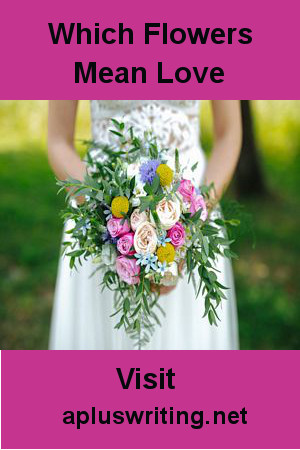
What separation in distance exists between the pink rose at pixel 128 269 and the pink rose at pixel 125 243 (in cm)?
3

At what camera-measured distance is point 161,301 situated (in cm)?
230

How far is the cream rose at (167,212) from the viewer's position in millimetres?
1625

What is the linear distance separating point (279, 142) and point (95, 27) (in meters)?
5.87

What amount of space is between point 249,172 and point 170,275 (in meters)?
4.17

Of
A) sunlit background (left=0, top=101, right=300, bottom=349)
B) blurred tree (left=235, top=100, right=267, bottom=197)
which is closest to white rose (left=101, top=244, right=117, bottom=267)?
sunlit background (left=0, top=101, right=300, bottom=349)

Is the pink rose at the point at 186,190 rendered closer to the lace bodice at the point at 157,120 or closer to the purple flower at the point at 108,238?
the purple flower at the point at 108,238

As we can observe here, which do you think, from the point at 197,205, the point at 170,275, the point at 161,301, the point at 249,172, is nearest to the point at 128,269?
the point at 170,275

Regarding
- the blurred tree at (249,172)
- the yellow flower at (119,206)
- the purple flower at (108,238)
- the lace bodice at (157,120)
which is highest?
the blurred tree at (249,172)

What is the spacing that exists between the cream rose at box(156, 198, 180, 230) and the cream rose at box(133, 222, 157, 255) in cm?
5

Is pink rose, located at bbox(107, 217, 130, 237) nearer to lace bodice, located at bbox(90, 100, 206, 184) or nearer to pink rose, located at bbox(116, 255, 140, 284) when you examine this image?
pink rose, located at bbox(116, 255, 140, 284)

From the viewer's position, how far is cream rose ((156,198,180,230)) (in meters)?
1.62

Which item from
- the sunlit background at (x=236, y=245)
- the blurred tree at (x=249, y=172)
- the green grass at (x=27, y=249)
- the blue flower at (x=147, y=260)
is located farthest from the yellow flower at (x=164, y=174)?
the blurred tree at (x=249, y=172)

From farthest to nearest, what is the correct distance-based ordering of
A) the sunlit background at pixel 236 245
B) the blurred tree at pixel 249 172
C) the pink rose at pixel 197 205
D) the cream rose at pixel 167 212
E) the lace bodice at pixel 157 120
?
the blurred tree at pixel 249 172
the sunlit background at pixel 236 245
the lace bodice at pixel 157 120
the pink rose at pixel 197 205
the cream rose at pixel 167 212

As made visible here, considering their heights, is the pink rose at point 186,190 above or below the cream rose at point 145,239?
above
